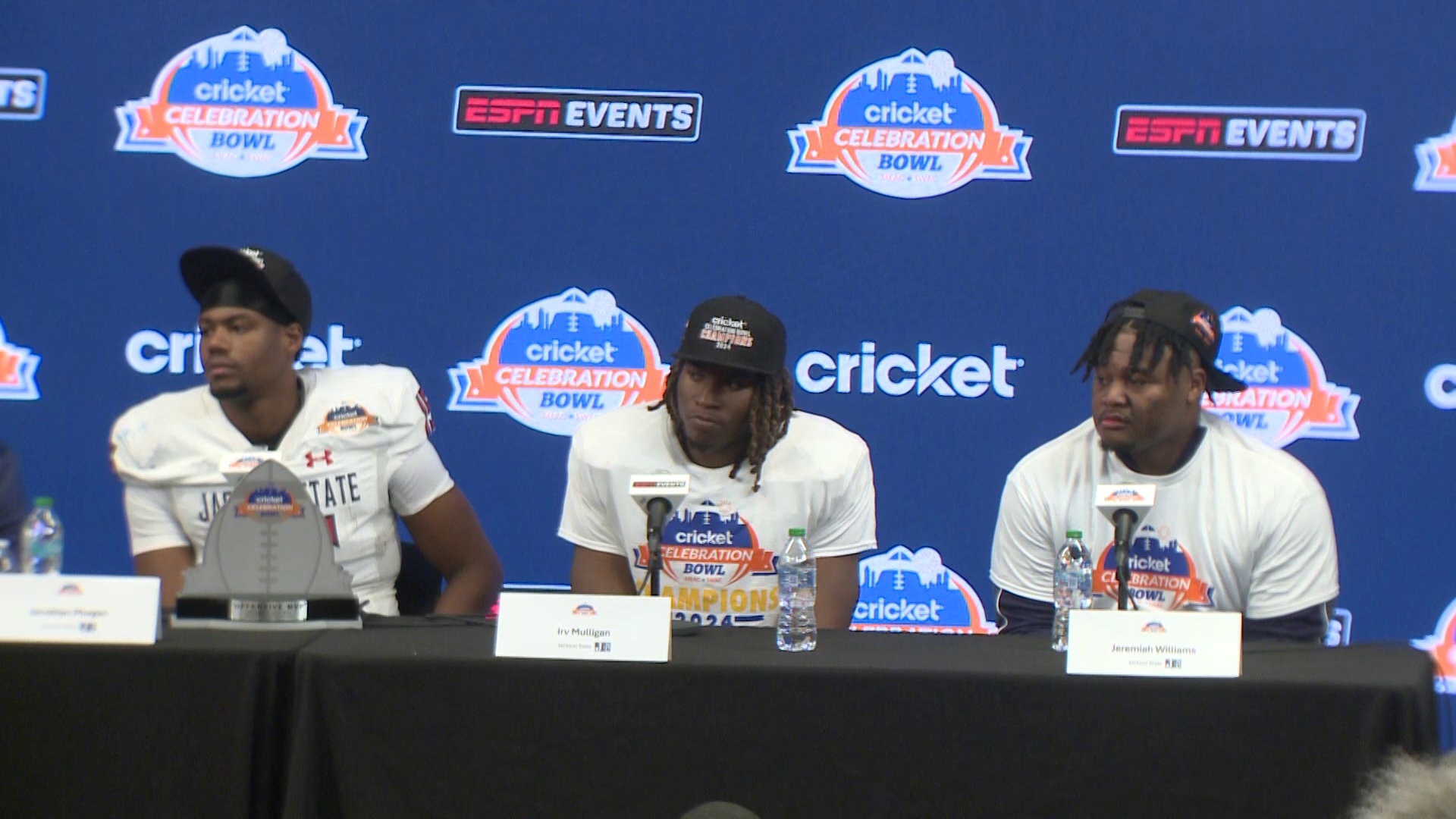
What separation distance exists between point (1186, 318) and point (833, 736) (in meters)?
1.19

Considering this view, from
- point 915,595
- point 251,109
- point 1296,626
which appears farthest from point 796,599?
point 251,109

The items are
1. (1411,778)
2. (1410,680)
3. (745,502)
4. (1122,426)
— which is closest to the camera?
(1411,778)

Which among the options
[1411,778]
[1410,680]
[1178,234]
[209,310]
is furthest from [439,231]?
[1411,778]

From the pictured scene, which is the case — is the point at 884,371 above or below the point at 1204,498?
above

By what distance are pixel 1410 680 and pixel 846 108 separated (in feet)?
7.55

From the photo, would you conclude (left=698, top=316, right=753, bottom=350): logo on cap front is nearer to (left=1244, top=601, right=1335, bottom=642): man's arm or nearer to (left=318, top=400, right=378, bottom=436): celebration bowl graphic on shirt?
(left=318, top=400, right=378, bottom=436): celebration bowl graphic on shirt

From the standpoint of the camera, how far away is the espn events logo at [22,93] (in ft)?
13.1

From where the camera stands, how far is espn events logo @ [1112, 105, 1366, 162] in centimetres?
378

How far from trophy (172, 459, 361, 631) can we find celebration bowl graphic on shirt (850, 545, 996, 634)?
1.87 metres

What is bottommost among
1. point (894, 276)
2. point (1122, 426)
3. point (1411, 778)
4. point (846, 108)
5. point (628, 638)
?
point (628, 638)

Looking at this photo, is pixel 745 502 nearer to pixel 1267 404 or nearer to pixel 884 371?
pixel 884 371

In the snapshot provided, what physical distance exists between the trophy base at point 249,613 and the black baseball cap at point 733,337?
89 cm

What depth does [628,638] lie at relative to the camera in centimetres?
206

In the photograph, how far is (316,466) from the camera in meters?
2.91
